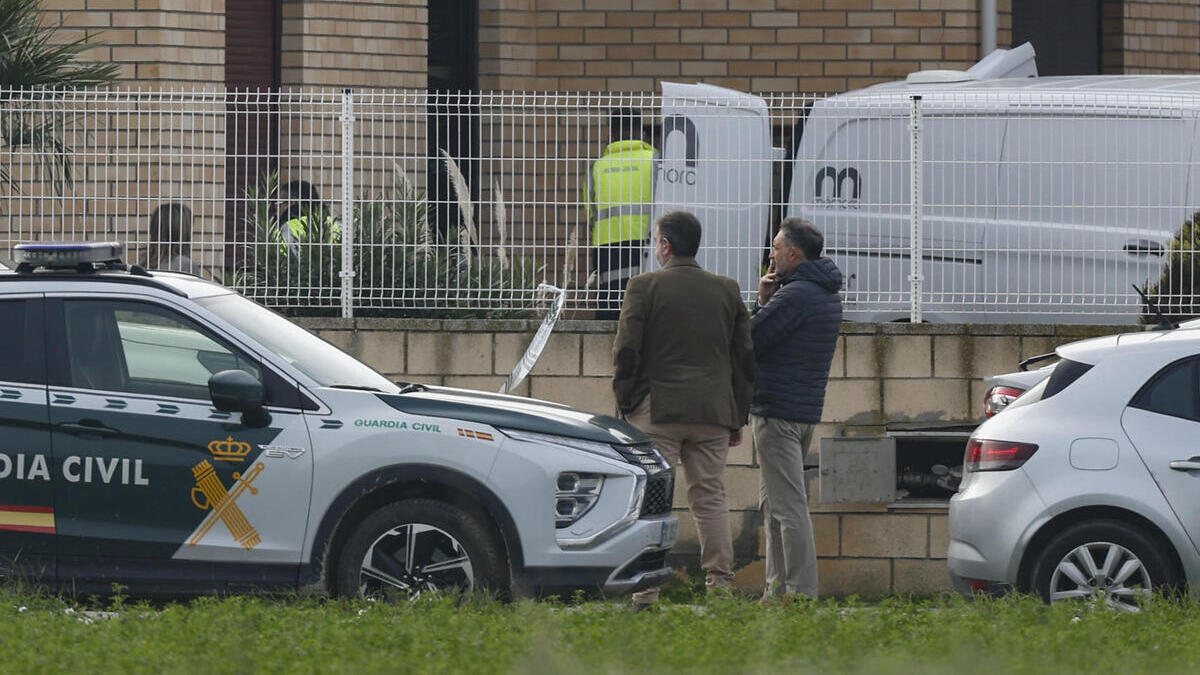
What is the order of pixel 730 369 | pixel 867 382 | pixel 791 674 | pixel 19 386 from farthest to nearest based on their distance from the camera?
1. pixel 867 382
2. pixel 730 369
3. pixel 19 386
4. pixel 791 674

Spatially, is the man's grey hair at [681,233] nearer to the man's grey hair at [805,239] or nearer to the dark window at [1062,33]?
the man's grey hair at [805,239]

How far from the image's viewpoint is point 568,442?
8.09 m

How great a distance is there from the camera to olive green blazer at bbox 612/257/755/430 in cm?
919

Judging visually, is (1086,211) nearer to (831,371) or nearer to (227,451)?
(831,371)

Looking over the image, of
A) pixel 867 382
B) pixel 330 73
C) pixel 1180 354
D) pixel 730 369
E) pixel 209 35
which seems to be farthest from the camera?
pixel 330 73

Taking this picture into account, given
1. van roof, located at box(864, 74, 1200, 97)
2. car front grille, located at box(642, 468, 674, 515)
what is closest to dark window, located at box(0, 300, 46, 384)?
car front grille, located at box(642, 468, 674, 515)

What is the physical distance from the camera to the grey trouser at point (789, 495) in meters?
9.35

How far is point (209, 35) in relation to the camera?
14.9 metres

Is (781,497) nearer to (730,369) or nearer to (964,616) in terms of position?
(730,369)

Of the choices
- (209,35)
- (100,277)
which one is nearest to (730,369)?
(100,277)

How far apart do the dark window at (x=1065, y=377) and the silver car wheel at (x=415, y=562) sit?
2.72 m

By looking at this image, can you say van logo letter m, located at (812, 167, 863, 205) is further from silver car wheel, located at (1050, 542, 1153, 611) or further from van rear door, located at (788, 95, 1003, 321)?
silver car wheel, located at (1050, 542, 1153, 611)

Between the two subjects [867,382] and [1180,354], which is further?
[867,382]

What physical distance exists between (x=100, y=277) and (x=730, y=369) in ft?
9.42
